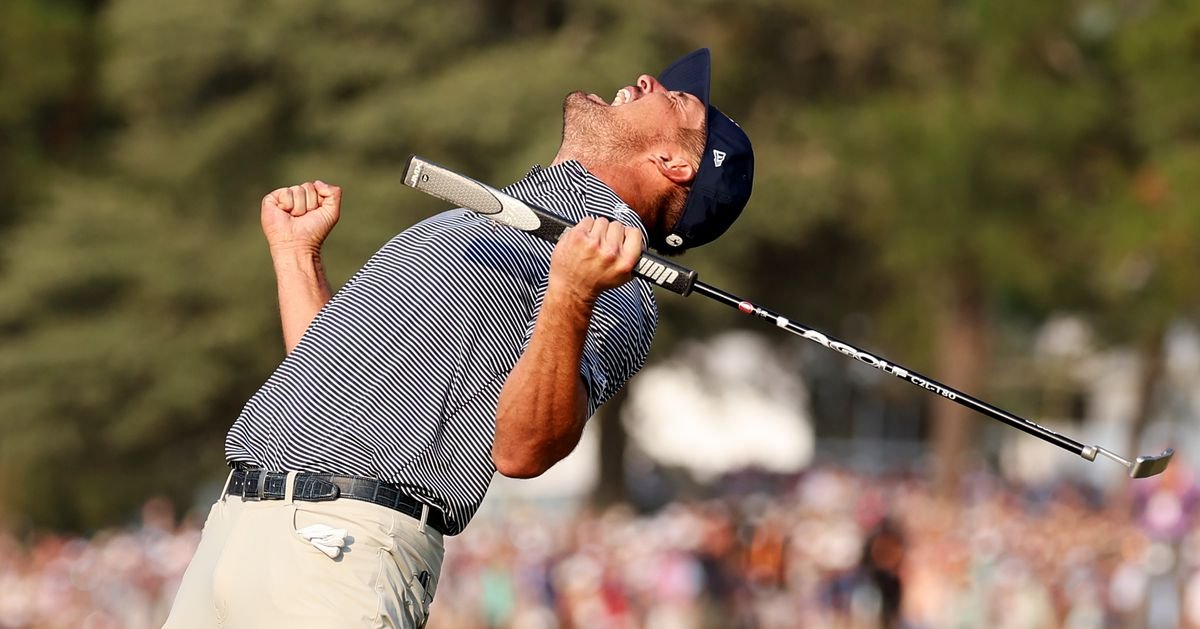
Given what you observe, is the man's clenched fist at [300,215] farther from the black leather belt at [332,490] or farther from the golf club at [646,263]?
the black leather belt at [332,490]

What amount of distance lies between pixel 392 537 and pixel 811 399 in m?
35.2

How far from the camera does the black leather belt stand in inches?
135

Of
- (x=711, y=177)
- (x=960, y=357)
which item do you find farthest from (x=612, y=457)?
(x=711, y=177)

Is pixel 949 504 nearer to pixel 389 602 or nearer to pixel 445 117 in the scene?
pixel 445 117

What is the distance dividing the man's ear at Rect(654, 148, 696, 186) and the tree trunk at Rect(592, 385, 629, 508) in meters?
26.2

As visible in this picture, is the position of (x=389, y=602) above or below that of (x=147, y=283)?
below

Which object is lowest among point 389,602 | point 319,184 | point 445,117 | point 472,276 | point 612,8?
point 389,602

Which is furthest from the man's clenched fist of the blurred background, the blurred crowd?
the blurred background

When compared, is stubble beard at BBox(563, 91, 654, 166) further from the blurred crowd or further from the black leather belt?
the blurred crowd

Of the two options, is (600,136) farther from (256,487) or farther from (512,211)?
(256,487)

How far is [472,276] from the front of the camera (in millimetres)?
3488

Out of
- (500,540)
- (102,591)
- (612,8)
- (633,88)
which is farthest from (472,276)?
(612,8)

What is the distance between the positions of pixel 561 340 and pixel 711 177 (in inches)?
38.5

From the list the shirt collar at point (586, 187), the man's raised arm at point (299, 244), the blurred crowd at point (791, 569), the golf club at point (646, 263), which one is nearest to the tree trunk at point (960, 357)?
the blurred crowd at point (791, 569)
